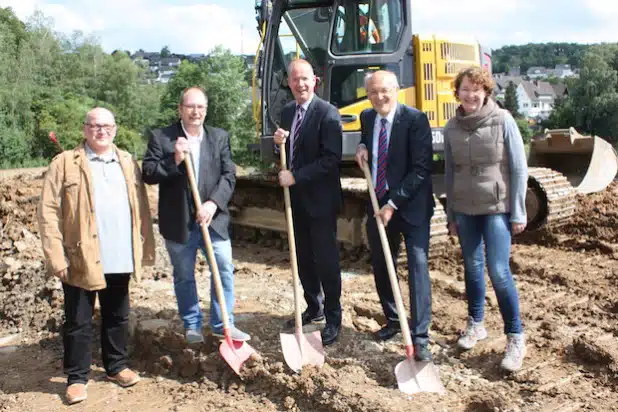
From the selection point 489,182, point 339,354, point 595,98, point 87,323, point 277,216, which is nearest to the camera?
point 489,182

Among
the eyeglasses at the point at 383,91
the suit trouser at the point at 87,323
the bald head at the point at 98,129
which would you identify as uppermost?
the eyeglasses at the point at 383,91

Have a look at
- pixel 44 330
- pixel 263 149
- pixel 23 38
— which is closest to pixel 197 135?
pixel 44 330

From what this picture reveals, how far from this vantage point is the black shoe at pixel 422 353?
4.00 meters

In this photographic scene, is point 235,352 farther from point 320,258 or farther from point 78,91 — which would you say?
point 78,91

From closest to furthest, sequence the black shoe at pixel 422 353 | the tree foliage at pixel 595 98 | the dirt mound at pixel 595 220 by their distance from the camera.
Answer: the black shoe at pixel 422 353 → the dirt mound at pixel 595 220 → the tree foliage at pixel 595 98

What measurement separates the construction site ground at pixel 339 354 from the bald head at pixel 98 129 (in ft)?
4.88

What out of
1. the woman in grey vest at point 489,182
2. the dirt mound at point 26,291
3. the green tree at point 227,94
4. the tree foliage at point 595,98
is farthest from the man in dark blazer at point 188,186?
the tree foliage at point 595,98

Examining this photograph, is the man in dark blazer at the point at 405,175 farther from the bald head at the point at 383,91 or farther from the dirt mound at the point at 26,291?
the dirt mound at the point at 26,291

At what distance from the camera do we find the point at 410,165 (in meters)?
4.16

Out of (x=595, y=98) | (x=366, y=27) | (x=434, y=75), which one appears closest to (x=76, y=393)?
(x=366, y=27)

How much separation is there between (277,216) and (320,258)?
14.1ft

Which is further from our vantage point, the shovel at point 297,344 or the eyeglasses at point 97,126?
the shovel at point 297,344

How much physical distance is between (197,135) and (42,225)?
Answer: 1.08 m

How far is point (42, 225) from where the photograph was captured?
3820 mm
